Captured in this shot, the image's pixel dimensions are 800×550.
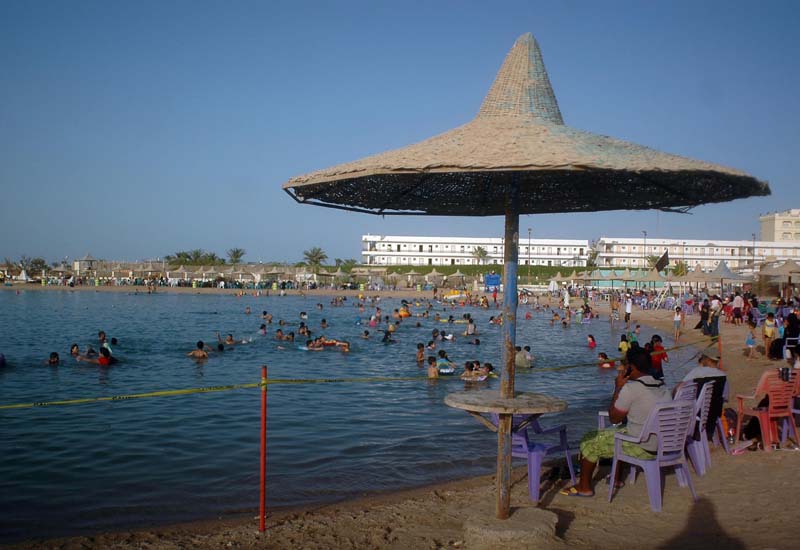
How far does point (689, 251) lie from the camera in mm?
93375

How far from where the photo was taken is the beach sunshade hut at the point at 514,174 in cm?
395

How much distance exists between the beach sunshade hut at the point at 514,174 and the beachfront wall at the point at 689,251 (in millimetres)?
84871

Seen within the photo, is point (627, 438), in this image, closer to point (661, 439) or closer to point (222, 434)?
point (661, 439)

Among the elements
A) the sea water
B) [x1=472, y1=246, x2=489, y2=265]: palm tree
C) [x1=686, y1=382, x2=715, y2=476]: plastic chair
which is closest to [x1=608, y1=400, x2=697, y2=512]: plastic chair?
[x1=686, y1=382, x2=715, y2=476]: plastic chair

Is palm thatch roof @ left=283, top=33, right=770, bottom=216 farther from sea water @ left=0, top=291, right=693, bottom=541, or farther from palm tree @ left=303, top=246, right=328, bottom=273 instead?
palm tree @ left=303, top=246, right=328, bottom=273

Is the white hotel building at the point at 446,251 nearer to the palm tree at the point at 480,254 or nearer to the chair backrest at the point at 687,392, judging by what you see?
the palm tree at the point at 480,254

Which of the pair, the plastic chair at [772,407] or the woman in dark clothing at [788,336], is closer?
the plastic chair at [772,407]

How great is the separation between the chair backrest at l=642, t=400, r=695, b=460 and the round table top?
44.2 inches

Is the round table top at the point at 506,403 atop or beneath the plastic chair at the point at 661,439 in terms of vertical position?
atop

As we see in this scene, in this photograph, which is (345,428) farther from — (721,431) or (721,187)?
(721,187)

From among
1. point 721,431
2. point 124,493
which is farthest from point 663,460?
point 124,493

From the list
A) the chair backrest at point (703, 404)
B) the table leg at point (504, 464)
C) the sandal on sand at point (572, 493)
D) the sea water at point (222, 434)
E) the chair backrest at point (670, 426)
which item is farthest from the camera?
the sea water at point (222, 434)

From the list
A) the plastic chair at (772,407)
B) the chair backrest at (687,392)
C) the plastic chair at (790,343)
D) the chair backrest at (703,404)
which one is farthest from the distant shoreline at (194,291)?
the chair backrest at (687,392)

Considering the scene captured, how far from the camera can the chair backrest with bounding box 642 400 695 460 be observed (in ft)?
16.9
